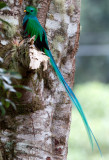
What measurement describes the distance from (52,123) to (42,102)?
0.92ft

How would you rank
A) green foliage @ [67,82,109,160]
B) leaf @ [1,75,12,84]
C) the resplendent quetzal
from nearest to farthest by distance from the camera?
1. leaf @ [1,75,12,84]
2. the resplendent quetzal
3. green foliage @ [67,82,109,160]

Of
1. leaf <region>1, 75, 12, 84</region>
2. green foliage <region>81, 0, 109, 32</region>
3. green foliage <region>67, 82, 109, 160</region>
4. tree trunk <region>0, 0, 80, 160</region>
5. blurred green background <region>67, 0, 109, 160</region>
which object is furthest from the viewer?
green foliage <region>81, 0, 109, 32</region>

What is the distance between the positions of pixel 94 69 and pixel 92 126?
2.86 meters

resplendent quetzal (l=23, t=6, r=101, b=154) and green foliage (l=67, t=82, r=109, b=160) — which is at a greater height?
resplendent quetzal (l=23, t=6, r=101, b=154)

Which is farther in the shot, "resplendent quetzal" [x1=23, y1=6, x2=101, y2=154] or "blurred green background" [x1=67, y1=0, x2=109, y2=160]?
"blurred green background" [x1=67, y1=0, x2=109, y2=160]

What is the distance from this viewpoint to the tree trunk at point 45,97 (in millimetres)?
2164

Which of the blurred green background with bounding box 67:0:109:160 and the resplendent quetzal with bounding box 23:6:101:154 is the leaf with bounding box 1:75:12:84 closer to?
the resplendent quetzal with bounding box 23:6:101:154

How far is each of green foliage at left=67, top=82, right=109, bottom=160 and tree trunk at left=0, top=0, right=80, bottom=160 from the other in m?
2.54

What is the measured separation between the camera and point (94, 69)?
8047mm

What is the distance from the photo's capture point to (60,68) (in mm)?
2551

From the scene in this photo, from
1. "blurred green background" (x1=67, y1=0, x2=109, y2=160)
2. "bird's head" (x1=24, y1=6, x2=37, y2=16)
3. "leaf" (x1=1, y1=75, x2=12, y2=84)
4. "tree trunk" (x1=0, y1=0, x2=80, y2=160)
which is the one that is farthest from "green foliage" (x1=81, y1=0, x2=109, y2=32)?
"leaf" (x1=1, y1=75, x2=12, y2=84)


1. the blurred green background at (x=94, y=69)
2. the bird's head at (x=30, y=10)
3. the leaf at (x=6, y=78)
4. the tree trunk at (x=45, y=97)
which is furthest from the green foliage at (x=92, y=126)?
the leaf at (x=6, y=78)

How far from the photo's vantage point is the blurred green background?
5.30 metres

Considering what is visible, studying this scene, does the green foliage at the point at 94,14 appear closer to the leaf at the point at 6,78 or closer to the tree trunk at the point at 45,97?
the tree trunk at the point at 45,97
